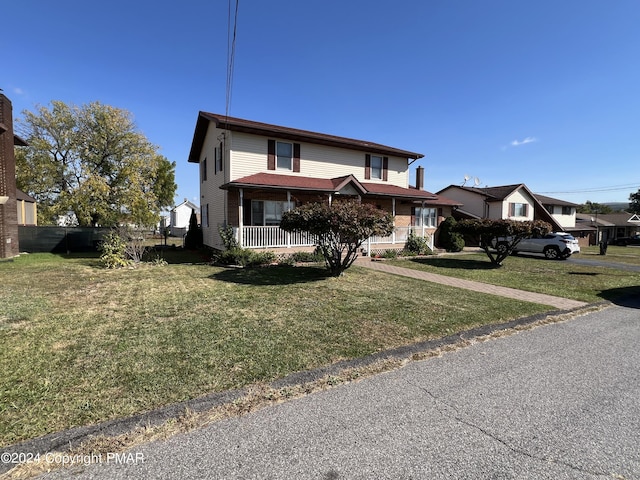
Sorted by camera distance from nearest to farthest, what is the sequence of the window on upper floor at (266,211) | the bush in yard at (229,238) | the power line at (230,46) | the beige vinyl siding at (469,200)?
1. the power line at (230,46)
2. the bush in yard at (229,238)
3. the window on upper floor at (266,211)
4. the beige vinyl siding at (469,200)

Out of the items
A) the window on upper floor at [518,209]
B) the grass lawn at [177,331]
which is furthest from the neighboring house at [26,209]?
the window on upper floor at [518,209]

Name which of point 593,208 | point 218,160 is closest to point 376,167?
point 218,160

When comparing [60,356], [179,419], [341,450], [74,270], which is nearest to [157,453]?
[179,419]

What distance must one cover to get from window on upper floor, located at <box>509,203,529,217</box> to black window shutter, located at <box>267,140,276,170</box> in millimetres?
24131

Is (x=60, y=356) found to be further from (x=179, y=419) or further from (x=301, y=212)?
(x=301, y=212)

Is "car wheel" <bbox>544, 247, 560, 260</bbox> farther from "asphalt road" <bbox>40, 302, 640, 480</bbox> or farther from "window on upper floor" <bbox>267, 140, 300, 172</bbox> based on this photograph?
"asphalt road" <bbox>40, 302, 640, 480</bbox>

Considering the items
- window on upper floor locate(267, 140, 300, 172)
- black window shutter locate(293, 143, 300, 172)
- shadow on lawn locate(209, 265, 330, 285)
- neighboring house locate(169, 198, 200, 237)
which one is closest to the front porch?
shadow on lawn locate(209, 265, 330, 285)

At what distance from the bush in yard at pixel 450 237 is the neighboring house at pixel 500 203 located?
6898 millimetres

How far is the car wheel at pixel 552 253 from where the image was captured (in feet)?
61.9

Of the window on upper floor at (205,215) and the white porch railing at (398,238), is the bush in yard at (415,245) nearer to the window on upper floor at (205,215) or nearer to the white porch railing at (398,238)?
the white porch railing at (398,238)

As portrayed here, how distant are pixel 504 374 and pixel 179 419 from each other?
140 inches

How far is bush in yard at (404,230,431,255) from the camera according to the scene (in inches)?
673

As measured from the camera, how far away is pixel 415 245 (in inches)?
675

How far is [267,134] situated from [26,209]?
17306 millimetres
